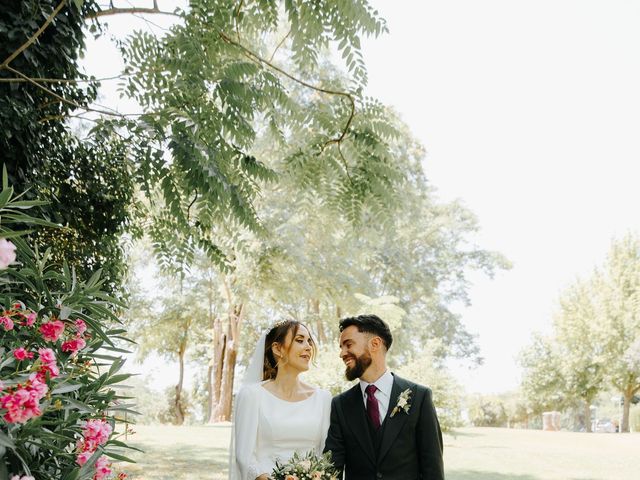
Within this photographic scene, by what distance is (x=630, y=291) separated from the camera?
105 feet

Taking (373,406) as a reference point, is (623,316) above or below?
above

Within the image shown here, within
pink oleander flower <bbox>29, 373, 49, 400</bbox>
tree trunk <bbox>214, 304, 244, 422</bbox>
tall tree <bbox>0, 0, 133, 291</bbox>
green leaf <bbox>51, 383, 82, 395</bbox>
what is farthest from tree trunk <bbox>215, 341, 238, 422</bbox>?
A: pink oleander flower <bbox>29, 373, 49, 400</bbox>

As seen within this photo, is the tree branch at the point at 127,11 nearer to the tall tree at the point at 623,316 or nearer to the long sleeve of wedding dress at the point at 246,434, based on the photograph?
the long sleeve of wedding dress at the point at 246,434

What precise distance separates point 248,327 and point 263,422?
2448cm

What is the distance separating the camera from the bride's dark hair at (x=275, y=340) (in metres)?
4.80

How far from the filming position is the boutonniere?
397cm

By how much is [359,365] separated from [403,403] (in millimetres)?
365

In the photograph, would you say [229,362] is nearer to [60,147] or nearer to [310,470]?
[60,147]

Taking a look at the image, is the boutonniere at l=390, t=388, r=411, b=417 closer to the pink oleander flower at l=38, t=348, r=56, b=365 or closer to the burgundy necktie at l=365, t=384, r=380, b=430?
the burgundy necktie at l=365, t=384, r=380, b=430

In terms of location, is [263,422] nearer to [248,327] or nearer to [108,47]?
[108,47]

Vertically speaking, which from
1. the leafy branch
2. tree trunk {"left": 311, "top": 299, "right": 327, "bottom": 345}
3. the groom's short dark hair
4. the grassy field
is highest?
the leafy branch

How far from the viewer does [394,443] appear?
12.9 feet

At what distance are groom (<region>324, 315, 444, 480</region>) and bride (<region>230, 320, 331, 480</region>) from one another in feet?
1.30

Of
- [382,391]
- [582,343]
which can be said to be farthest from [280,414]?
[582,343]
